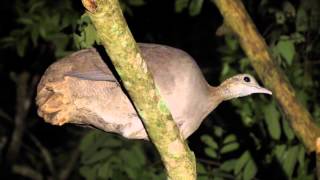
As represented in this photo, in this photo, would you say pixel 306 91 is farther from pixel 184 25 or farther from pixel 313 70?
pixel 184 25

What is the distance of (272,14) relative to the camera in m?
3.93

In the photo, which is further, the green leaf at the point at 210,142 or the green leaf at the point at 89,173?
the green leaf at the point at 89,173

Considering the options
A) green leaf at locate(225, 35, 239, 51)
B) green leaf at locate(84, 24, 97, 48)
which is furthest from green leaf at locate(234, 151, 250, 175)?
green leaf at locate(84, 24, 97, 48)

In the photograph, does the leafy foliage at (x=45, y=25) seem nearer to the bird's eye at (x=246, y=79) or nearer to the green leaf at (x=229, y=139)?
the green leaf at (x=229, y=139)

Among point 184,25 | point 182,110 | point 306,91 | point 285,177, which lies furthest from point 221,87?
point 184,25

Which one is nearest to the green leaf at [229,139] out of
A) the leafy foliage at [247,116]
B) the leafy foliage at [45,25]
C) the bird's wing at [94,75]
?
the leafy foliage at [247,116]

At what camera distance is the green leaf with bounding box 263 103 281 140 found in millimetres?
3576

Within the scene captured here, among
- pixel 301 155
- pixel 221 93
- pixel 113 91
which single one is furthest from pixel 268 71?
pixel 113 91

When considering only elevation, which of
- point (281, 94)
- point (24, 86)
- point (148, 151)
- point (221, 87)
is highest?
point (221, 87)

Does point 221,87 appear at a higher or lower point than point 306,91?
higher

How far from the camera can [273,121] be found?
3594mm

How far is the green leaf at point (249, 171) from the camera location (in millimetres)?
3512

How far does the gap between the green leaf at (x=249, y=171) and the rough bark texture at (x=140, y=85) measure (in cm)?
139

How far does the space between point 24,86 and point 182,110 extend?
3.83 meters
